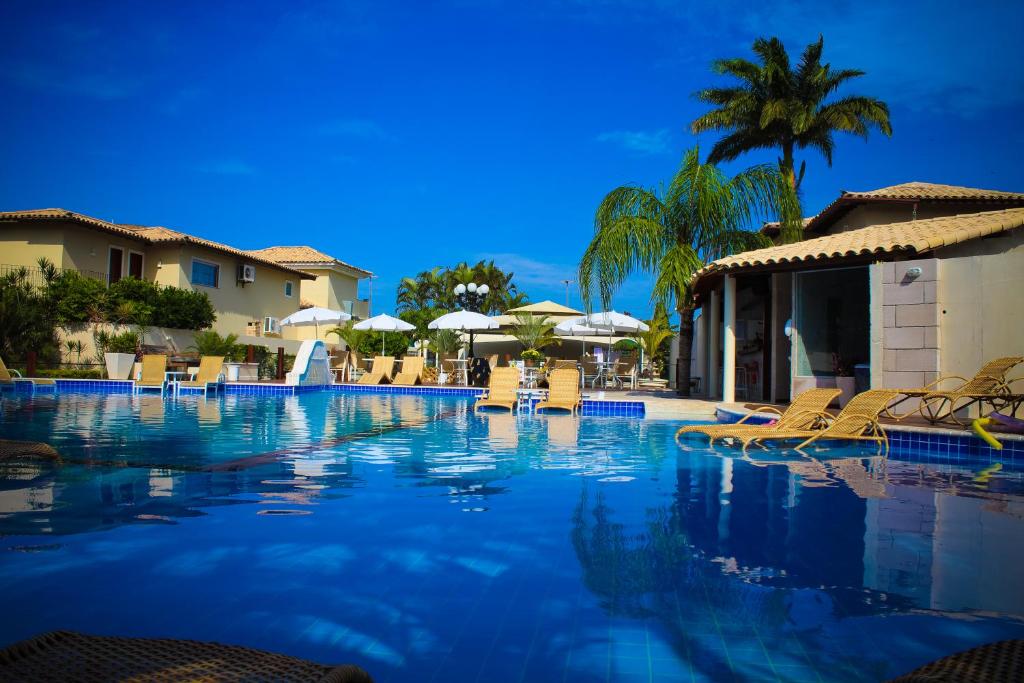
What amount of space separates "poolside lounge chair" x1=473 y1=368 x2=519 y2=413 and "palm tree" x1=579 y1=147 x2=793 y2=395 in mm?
3066

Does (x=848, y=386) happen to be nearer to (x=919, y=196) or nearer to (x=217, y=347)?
(x=919, y=196)

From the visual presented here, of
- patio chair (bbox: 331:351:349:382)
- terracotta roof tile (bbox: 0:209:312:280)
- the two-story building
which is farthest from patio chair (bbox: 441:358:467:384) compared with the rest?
terracotta roof tile (bbox: 0:209:312:280)

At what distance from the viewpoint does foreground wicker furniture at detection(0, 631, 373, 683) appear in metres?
1.42

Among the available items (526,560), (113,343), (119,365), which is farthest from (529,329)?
(526,560)

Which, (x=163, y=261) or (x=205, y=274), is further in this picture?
(x=205, y=274)

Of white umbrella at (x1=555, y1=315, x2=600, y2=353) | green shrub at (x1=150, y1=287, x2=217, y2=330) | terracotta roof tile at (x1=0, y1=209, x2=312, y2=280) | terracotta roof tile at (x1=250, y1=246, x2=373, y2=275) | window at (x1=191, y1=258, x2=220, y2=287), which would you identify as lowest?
white umbrella at (x1=555, y1=315, x2=600, y2=353)

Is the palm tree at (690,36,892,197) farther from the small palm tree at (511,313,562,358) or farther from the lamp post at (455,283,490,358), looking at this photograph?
the lamp post at (455,283,490,358)

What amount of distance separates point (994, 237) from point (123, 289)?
24.0m

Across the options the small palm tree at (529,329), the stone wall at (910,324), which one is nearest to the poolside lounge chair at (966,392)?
the stone wall at (910,324)

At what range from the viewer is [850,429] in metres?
8.26

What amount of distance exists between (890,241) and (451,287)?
35447 mm

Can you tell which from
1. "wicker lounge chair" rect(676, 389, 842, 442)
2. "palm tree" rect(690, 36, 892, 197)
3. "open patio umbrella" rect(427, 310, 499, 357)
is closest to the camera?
"wicker lounge chair" rect(676, 389, 842, 442)

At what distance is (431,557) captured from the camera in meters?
3.81

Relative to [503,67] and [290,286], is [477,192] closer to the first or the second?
[503,67]
